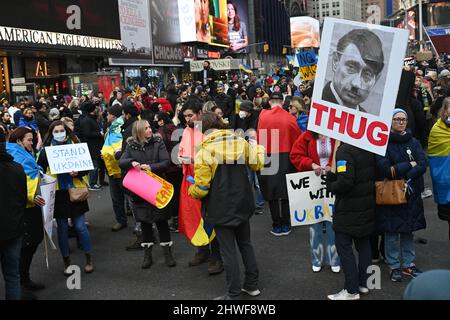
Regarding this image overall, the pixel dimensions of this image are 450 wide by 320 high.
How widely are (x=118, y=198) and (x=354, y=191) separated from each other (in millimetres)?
4333

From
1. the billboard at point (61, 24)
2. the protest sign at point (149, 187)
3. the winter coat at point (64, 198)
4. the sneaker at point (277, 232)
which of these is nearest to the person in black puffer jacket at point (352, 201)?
the protest sign at point (149, 187)

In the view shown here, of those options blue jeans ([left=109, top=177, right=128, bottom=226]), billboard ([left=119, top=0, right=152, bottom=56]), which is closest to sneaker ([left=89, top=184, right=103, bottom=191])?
blue jeans ([left=109, top=177, right=128, bottom=226])

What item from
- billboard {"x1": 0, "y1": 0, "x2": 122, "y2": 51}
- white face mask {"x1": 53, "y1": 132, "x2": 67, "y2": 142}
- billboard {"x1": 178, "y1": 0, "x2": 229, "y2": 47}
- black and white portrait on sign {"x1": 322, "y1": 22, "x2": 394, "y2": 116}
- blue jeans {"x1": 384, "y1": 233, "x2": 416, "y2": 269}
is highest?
billboard {"x1": 178, "y1": 0, "x2": 229, "y2": 47}

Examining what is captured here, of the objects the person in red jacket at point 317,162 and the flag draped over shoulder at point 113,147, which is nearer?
the person in red jacket at point 317,162

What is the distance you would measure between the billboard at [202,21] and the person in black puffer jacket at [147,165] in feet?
142

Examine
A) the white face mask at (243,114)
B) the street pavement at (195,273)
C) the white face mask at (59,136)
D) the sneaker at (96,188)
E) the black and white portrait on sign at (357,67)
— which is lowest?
the street pavement at (195,273)

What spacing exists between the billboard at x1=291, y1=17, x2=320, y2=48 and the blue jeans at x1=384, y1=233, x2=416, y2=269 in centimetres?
11772

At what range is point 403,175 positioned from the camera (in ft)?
15.8

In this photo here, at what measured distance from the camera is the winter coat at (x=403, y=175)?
189 inches

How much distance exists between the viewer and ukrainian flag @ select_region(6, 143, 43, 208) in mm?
5207

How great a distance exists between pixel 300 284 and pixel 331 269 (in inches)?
20.4

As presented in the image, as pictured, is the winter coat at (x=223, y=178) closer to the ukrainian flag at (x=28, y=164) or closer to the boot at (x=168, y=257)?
the boot at (x=168, y=257)

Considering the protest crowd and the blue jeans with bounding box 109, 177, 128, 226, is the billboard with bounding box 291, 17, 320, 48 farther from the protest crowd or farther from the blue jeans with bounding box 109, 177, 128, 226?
the protest crowd

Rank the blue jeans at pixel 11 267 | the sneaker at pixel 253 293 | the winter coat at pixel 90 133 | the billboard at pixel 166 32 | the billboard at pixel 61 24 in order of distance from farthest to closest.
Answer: the billboard at pixel 166 32
the billboard at pixel 61 24
the winter coat at pixel 90 133
the sneaker at pixel 253 293
the blue jeans at pixel 11 267
